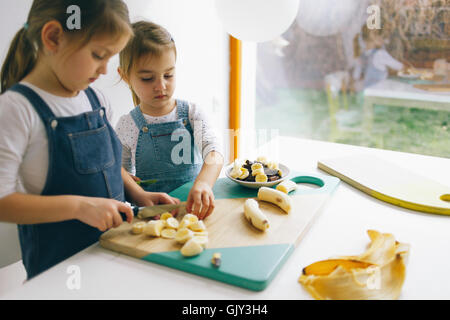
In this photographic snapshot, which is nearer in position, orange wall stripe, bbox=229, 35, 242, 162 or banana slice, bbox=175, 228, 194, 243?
banana slice, bbox=175, 228, 194, 243

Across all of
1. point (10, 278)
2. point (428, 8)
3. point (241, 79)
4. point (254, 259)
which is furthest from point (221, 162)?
point (428, 8)

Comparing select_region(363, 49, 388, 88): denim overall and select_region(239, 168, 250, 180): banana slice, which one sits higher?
select_region(363, 49, 388, 88): denim overall

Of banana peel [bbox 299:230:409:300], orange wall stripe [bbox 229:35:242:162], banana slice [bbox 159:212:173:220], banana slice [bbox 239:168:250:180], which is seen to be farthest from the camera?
orange wall stripe [bbox 229:35:242:162]

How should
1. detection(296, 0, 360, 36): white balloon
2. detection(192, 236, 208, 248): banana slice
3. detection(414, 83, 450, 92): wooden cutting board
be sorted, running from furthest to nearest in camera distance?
detection(296, 0, 360, 36): white balloon → detection(414, 83, 450, 92): wooden cutting board → detection(192, 236, 208, 248): banana slice

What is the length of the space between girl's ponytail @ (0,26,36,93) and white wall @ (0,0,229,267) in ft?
1.09

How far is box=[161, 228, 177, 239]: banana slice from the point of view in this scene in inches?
30.6

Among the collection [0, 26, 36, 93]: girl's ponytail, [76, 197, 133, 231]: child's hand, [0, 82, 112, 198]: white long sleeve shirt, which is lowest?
[76, 197, 133, 231]: child's hand

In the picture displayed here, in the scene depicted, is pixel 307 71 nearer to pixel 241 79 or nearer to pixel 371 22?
pixel 371 22

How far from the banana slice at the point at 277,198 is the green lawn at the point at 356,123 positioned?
258 cm

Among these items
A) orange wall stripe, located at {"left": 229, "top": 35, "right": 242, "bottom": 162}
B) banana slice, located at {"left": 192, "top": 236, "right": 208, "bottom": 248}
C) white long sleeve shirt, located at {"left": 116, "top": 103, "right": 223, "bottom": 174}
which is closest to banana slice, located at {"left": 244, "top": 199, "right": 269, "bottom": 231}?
banana slice, located at {"left": 192, "top": 236, "right": 208, "bottom": 248}

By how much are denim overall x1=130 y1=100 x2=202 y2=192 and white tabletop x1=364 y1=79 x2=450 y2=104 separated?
2.23 meters

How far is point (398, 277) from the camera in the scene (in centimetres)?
67

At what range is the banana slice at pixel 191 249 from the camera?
0.71 m

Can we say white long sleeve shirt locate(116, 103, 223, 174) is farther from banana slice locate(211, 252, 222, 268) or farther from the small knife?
banana slice locate(211, 252, 222, 268)
